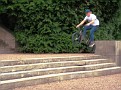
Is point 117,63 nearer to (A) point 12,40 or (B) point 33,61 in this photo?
(B) point 33,61

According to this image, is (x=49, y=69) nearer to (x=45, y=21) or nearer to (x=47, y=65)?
(x=47, y=65)

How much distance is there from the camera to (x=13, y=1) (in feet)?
52.9

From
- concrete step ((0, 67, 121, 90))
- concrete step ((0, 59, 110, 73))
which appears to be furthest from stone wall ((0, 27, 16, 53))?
concrete step ((0, 67, 121, 90))

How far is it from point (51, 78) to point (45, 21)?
6417mm

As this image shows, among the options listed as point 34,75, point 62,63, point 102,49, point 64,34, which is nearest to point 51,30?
point 64,34

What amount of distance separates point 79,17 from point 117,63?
13.4 ft

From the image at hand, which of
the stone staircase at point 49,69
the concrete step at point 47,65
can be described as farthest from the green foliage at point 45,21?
the concrete step at point 47,65

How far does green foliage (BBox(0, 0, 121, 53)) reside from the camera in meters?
16.2

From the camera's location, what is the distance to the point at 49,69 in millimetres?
10836

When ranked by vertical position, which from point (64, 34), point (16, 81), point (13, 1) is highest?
point (13, 1)

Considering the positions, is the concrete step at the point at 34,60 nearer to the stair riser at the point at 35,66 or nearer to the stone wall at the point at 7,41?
the stair riser at the point at 35,66

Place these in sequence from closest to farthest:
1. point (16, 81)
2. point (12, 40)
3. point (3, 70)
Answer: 1. point (16, 81)
2. point (3, 70)
3. point (12, 40)

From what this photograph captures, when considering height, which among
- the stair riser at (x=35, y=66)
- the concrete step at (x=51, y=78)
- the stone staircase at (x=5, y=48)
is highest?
the stone staircase at (x=5, y=48)

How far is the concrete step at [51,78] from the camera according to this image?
29.4ft
